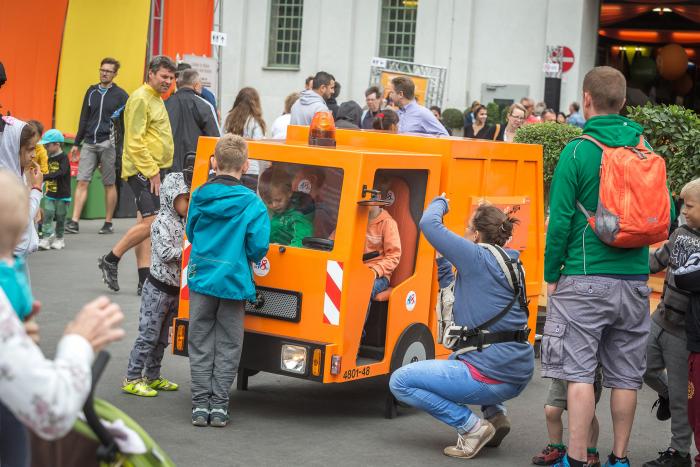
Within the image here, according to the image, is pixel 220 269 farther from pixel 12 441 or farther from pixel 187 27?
pixel 187 27

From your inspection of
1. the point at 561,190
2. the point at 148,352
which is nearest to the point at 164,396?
the point at 148,352

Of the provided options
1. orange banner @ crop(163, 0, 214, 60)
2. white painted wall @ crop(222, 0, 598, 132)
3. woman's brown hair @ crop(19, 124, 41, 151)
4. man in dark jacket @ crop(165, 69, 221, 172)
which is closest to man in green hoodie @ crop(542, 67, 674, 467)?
woman's brown hair @ crop(19, 124, 41, 151)

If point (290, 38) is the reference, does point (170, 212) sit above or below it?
below

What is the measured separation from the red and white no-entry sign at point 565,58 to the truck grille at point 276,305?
70.7ft

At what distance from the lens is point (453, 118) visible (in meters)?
28.1

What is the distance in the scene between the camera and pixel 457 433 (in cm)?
703

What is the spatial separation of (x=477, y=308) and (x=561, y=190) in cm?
89

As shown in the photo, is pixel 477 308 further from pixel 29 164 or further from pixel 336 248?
pixel 29 164

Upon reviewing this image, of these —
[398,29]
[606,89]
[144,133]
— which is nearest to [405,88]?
[144,133]

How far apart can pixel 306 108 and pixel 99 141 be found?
3.86 meters

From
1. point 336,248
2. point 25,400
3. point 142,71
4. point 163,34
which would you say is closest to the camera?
point 25,400

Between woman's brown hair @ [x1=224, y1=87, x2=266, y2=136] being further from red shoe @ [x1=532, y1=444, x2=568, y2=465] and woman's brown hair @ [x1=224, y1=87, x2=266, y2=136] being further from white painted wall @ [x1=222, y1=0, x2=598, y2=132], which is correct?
white painted wall @ [x1=222, y1=0, x2=598, y2=132]

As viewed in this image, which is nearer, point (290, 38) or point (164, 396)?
point (164, 396)

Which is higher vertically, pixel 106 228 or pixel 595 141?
pixel 595 141
